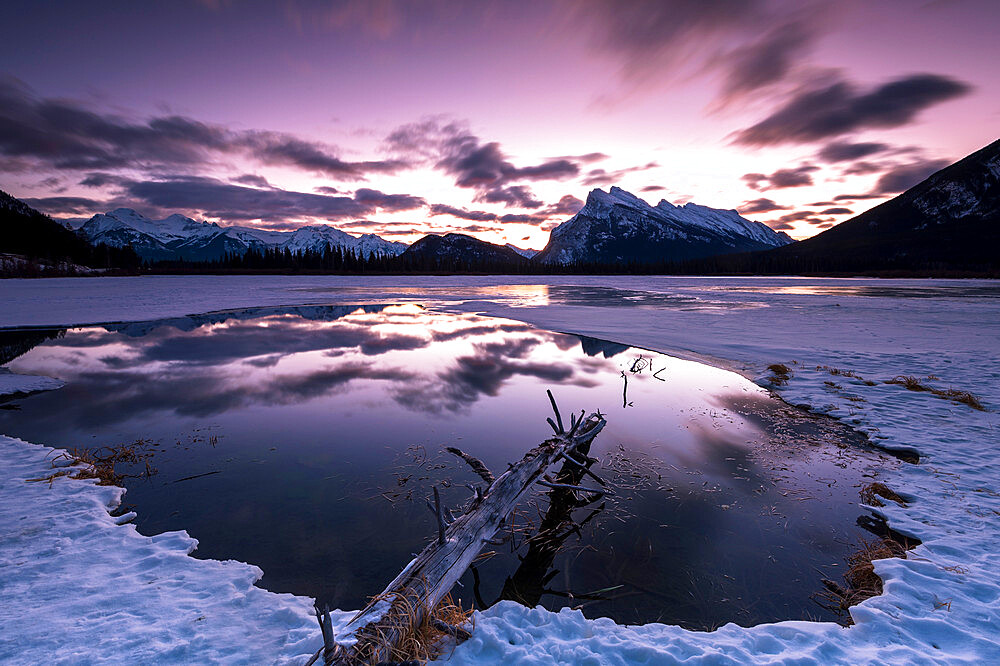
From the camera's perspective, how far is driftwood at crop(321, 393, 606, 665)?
3930mm

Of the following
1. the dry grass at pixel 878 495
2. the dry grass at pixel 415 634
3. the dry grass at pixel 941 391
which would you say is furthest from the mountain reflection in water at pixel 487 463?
the dry grass at pixel 941 391

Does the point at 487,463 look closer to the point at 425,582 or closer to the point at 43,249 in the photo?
the point at 425,582

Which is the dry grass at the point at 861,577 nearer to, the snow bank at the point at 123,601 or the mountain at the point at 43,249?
the snow bank at the point at 123,601

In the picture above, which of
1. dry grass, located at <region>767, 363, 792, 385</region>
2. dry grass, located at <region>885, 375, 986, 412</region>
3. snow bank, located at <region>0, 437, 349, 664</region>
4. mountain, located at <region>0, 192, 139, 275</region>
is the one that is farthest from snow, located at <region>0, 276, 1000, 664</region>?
mountain, located at <region>0, 192, 139, 275</region>

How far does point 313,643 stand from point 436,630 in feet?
4.24

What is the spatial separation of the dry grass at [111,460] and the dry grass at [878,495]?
14.0m

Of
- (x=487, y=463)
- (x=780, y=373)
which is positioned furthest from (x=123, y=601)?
(x=780, y=373)

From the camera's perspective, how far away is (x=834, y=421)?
12.0 m

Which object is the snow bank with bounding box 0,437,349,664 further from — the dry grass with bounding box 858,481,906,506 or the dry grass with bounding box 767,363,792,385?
the dry grass with bounding box 767,363,792,385

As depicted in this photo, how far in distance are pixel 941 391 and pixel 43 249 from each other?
7162 inches

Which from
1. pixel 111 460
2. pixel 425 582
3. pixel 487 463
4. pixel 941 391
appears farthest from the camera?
pixel 941 391

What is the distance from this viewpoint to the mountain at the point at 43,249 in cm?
10466

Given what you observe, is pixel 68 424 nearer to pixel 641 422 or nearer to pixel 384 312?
pixel 641 422

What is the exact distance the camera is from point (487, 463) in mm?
9336
